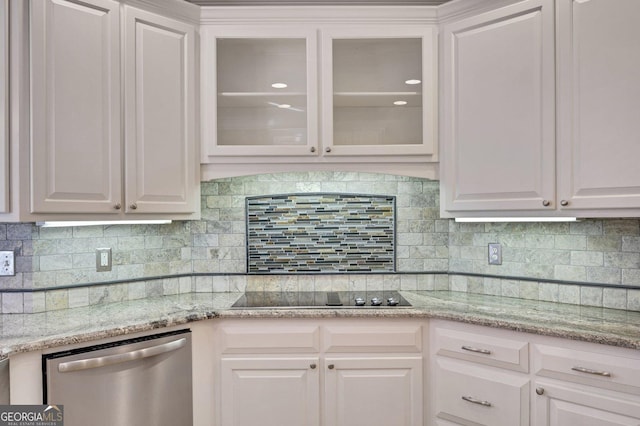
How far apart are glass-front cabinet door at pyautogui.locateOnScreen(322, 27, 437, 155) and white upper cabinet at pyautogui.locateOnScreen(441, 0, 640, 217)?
10 centimetres

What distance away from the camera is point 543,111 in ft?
6.79

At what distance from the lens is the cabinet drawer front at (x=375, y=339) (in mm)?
2186

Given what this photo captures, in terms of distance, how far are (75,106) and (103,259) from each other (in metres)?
0.76

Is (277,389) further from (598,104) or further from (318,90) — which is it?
(598,104)

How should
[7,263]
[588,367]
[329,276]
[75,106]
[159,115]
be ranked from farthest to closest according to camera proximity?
[329,276], [159,115], [7,263], [75,106], [588,367]

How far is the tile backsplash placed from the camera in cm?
218

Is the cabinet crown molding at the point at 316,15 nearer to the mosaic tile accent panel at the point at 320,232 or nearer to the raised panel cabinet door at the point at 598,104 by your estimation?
the raised panel cabinet door at the point at 598,104

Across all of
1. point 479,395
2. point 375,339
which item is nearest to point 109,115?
point 375,339

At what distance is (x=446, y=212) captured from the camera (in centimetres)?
239

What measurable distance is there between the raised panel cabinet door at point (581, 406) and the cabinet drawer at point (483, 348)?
0.37ft

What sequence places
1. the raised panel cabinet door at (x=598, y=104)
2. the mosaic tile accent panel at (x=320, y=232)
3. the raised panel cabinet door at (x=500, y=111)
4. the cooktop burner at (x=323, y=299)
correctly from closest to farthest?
1. the raised panel cabinet door at (x=598, y=104)
2. the raised panel cabinet door at (x=500, y=111)
3. the cooktop burner at (x=323, y=299)
4. the mosaic tile accent panel at (x=320, y=232)

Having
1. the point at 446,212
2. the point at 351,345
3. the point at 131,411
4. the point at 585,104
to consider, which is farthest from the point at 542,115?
the point at 131,411

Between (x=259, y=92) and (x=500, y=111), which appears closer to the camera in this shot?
(x=500, y=111)

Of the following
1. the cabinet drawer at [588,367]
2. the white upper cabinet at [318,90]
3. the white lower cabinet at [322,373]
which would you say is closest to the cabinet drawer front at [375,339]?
the white lower cabinet at [322,373]
